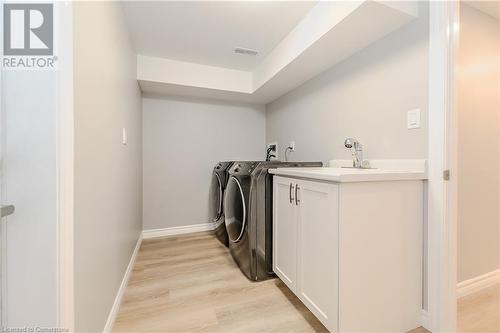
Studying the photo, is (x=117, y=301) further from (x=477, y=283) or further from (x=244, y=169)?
(x=477, y=283)

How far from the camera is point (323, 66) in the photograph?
6.50 ft

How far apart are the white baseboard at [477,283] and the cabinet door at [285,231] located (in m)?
1.14

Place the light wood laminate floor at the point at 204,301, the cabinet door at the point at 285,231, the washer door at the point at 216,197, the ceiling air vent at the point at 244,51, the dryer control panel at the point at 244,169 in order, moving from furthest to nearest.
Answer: the washer door at the point at 216,197 < the ceiling air vent at the point at 244,51 < the dryer control panel at the point at 244,169 < the cabinet door at the point at 285,231 < the light wood laminate floor at the point at 204,301

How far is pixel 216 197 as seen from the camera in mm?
2779

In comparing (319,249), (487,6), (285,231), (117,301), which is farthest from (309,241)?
(487,6)

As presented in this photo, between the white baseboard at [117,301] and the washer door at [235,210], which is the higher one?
the washer door at [235,210]

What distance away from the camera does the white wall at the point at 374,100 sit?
1300 millimetres

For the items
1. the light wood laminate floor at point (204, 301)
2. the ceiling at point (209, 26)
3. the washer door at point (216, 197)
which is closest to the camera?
the light wood laminate floor at point (204, 301)

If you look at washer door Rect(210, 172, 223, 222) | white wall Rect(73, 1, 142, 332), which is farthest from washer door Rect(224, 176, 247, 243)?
white wall Rect(73, 1, 142, 332)

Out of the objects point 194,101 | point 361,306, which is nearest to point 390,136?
point 361,306

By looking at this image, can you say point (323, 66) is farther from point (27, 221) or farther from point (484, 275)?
point (27, 221)

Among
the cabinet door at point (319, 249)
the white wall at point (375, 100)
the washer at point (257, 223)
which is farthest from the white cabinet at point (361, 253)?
the washer at point (257, 223)

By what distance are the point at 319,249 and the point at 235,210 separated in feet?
3.18

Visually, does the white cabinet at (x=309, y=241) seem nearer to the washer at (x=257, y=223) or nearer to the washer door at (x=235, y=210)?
the washer at (x=257, y=223)
